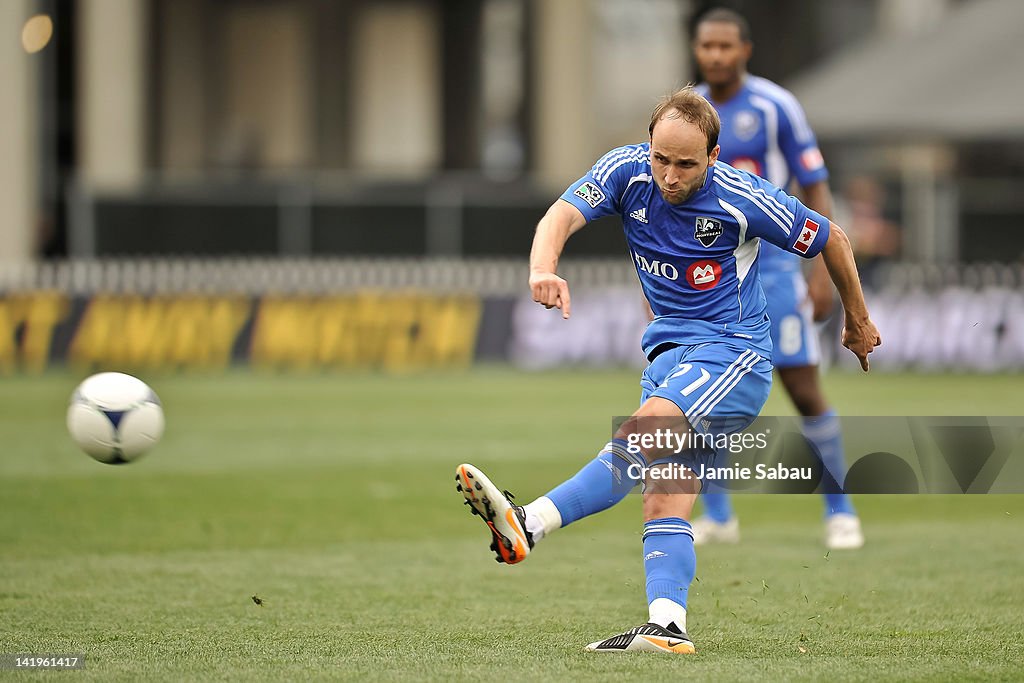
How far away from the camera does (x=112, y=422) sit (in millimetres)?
6750

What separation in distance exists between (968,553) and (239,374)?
12528mm

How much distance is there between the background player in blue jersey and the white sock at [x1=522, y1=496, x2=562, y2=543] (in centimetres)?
265

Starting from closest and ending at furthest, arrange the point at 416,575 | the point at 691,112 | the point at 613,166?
the point at 691,112 < the point at 613,166 < the point at 416,575

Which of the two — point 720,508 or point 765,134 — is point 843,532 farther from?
point 765,134

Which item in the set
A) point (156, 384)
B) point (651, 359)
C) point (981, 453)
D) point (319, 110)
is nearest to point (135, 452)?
point (651, 359)

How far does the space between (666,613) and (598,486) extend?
487 mm

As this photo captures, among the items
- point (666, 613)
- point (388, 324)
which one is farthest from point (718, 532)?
point (388, 324)

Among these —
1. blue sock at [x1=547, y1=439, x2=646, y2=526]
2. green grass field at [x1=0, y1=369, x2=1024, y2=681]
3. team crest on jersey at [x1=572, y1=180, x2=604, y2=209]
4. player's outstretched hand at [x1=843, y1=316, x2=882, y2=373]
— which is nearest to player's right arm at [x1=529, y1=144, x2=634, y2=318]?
team crest on jersey at [x1=572, y1=180, x2=604, y2=209]

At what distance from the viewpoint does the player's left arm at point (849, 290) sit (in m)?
5.66

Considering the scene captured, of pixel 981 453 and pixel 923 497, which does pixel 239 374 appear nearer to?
pixel 923 497

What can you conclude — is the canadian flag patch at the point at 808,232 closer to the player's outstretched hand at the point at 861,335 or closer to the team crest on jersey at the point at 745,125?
the player's outstretched hand at the point at 861,335

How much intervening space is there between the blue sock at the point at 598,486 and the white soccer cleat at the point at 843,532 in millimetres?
2616

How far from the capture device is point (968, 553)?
766 centimetres

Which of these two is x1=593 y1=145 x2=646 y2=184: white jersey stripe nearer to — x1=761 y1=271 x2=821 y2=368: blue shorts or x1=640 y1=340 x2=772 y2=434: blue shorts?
x1=640 y1=340 x2=772 y2=434: blue shorts
